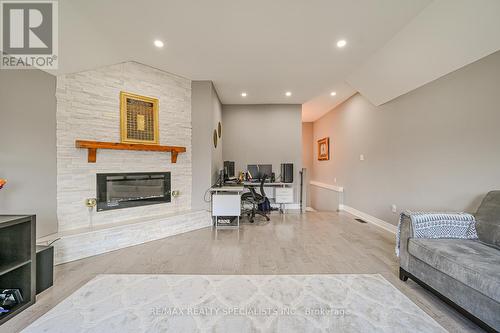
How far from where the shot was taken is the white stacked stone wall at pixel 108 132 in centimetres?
272

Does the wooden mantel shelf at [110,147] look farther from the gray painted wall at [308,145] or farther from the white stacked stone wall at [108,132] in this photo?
the gray painted wall at [308,145]

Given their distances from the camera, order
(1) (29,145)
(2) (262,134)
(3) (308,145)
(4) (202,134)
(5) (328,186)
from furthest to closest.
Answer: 1. (3) (308,145)
2. (5) (328,186)
3. (2) (262,134)
4. (4) (202,134)
5. (1) (29,145)

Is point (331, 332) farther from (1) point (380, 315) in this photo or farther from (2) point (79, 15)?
(2) point (79, 15)

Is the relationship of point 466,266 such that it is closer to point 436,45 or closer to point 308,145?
point 436,45

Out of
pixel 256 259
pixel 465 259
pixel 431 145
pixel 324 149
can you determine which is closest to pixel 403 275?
pixel 465 259

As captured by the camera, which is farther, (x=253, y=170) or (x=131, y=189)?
(x=253, y=170)

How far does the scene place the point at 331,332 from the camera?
1.42 metres

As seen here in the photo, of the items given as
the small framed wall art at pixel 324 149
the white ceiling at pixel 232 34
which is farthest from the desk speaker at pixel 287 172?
the white ceiling at pixel 232 34

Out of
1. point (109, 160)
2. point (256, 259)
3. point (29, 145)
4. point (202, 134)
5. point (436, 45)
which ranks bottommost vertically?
point (256, 259)

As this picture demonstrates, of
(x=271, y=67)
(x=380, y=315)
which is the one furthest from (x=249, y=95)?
(x=380, y=315)

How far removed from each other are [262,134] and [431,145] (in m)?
3.47

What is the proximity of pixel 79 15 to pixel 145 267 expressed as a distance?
280 centimetres

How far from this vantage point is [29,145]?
7.76 feet

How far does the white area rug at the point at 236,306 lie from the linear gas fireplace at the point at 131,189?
125 cm
